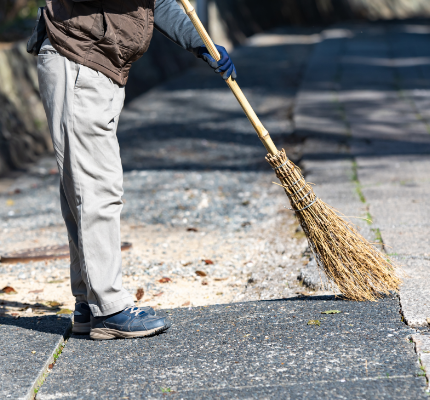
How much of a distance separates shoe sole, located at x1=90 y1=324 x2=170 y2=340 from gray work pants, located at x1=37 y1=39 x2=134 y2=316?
3.9 inches

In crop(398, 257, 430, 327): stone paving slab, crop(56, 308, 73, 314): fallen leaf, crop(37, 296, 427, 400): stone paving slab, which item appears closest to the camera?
crop(37, 296, 427, 400): stone paving slab

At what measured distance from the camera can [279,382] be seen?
7.08 feet

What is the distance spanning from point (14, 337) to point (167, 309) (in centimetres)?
73

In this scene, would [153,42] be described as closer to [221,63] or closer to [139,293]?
[139,293]

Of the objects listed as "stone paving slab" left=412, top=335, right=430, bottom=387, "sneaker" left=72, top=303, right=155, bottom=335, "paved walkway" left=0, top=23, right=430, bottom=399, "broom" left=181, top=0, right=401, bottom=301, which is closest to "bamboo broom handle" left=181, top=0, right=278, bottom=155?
"broom" left=181, top=0, right=401, bottom=301

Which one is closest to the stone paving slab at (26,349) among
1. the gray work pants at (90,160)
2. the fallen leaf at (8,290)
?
the gray work pants at (90,160)

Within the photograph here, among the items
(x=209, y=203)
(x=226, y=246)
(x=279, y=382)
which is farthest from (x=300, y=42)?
(x=279, y=382)

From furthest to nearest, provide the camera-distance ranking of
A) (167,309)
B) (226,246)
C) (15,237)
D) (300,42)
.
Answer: (300,42) < (15,237) < (226,246) < (167,309)

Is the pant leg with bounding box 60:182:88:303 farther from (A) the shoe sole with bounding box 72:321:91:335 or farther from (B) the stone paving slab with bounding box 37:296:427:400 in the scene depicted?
(B) the stone paving slab with bounding box 37:296:427:400

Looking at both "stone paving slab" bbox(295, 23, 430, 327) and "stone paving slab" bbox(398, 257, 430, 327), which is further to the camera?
"stone paving slab" bbox(295, 23, 430, 327)

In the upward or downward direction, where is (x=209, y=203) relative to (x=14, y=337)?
downward

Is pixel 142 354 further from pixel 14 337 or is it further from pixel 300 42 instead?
pixel 300 42

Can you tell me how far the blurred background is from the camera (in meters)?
7.02

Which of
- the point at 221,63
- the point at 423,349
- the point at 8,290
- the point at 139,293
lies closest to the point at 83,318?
the point at 139,293
